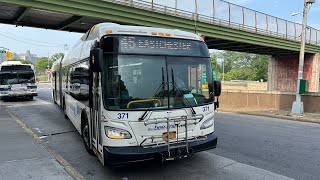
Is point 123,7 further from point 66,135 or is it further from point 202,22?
point 66,135

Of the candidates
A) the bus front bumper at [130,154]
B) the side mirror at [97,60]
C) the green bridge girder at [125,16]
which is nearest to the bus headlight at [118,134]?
the bus front bumper at [130,154]

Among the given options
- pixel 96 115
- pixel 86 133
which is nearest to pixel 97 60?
pixel 96 115

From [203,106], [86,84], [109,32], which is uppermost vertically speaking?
[109,32]

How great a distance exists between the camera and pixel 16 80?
21891 millimetres

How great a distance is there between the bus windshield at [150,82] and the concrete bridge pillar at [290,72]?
36.7 meters

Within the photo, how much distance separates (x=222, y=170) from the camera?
19.0ft

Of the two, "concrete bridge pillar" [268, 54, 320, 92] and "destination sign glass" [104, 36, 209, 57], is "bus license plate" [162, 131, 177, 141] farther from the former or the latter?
"concrete bridge pillar" [268, 54, 320, 92]

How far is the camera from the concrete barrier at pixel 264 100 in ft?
51.8

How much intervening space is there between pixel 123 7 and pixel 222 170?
13.7m

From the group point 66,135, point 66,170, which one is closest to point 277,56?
point 66,135

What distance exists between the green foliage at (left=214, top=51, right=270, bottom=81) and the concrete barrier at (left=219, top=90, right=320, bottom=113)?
1842 inches

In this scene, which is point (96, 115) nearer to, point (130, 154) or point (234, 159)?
point (130, 154)

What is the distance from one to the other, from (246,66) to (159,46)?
400 feet

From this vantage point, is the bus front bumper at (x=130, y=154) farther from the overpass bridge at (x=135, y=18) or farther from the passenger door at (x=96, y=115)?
the overpass bridge at (x=135, y=18)
